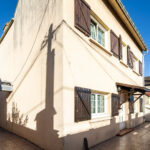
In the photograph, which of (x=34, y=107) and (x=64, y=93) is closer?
(x=64, y=93)

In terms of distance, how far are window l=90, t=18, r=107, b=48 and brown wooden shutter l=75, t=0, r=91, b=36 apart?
78 cm

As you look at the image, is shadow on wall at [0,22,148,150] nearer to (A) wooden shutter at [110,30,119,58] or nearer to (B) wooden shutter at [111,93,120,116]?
(B) wooden shutter at [111,93,120,116]

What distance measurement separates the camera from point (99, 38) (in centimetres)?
604

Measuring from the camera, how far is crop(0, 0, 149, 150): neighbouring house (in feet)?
12.5

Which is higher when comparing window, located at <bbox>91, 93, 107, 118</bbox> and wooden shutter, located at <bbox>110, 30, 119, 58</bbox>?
wooden shutter, located at <bbox>110, 30, 119, 58</bbox>

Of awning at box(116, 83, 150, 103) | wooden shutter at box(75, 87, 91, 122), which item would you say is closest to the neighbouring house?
wooden shutter at box(75, 87, 91, 122)

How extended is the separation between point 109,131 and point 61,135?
2.93m

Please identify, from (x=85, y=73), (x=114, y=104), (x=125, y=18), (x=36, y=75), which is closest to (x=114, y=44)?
(x=125, y=18)

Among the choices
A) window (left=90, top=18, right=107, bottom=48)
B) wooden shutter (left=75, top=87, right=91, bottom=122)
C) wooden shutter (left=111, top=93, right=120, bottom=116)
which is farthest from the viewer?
wooden shutter (left=111, top=93, right=120, bottom=116)

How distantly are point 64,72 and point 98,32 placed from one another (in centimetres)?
330

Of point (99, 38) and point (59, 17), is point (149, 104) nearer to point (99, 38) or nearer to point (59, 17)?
point (99, 38)

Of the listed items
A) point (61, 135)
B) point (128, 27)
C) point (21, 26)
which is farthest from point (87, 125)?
point (128, 27)

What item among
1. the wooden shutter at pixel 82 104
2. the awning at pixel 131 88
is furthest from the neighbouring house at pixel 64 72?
the awning at pixel 131 88

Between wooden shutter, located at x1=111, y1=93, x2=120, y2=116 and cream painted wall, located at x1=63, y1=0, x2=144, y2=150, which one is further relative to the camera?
wooden shutter, located at x1=111, y1=93, x2=120, y2=116
